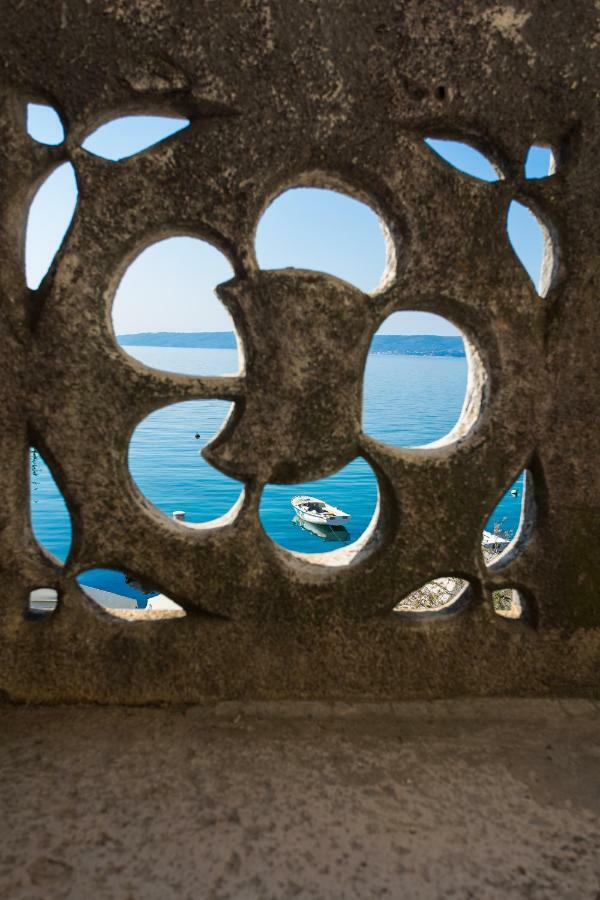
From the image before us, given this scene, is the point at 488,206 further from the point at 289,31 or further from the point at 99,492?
the point at 99,492

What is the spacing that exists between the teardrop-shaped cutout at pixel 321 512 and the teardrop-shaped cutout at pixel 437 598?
12.2 ft

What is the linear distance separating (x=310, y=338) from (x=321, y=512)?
2342 cm

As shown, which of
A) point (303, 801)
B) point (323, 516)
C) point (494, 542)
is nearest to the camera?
point (303, 801)

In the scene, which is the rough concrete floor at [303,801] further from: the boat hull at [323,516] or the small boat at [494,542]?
the boat hull at [323,516]

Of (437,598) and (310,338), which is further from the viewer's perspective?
(437,598)

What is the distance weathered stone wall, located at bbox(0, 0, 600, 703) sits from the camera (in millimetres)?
1865

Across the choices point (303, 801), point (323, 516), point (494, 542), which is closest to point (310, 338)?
point (303, 801)

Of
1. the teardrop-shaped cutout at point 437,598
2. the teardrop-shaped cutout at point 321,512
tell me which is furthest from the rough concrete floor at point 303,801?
the teardrop-shaped cutout at point 321,512

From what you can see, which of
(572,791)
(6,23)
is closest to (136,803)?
(572,791)

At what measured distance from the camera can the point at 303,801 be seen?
1702 millimetres

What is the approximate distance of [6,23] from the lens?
1.79m

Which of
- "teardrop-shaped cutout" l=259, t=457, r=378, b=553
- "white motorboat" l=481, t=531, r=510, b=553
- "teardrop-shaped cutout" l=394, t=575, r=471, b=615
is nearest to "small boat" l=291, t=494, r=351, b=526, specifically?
"teardrop-shaped cutout" l=259, t=457, r=378, b=553

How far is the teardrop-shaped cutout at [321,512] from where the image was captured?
25.1 meters

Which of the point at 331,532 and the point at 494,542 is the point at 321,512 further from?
the point at 494,542
